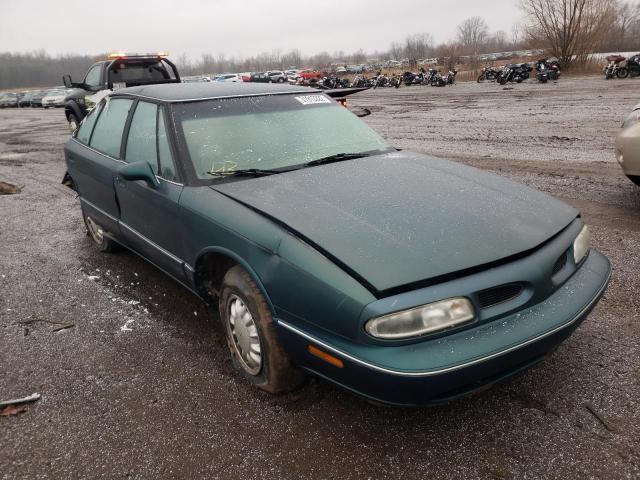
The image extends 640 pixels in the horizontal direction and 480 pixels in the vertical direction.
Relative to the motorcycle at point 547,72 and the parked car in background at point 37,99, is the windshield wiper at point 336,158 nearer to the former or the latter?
the motorcycle at point 547,72

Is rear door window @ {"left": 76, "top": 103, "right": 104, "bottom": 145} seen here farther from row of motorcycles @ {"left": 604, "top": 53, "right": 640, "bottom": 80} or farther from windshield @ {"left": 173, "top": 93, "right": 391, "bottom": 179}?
row of motorcycles @ {"left": 604, "top": 53, "right": 640, "bottom": 80}

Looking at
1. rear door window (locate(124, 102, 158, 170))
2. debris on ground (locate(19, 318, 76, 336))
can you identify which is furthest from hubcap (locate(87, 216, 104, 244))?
rear door window (locate(124, 102, 158, 170))

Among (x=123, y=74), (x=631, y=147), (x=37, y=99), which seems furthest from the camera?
(x=37, y=99)

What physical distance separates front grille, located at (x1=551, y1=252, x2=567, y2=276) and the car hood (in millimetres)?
125

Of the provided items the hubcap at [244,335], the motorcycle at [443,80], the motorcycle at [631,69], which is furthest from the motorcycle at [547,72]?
the hubcap at [244,335]

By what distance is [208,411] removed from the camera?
2.44 meters

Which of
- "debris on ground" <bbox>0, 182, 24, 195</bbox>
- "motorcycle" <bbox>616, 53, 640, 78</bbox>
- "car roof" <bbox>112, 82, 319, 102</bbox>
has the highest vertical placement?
"motorcycle" <bbox>616, 53, 640, 78</bbox>

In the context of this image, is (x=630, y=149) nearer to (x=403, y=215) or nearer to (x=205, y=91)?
A: (x=403, y=215)

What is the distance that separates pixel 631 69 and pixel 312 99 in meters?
24.5

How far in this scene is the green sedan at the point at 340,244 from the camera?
1.89 m

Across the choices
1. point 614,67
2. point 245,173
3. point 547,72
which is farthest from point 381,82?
point 245,173

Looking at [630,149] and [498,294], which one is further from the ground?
[630,149]

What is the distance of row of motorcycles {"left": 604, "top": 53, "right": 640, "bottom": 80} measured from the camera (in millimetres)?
22062

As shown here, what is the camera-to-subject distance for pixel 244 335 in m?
2.56
